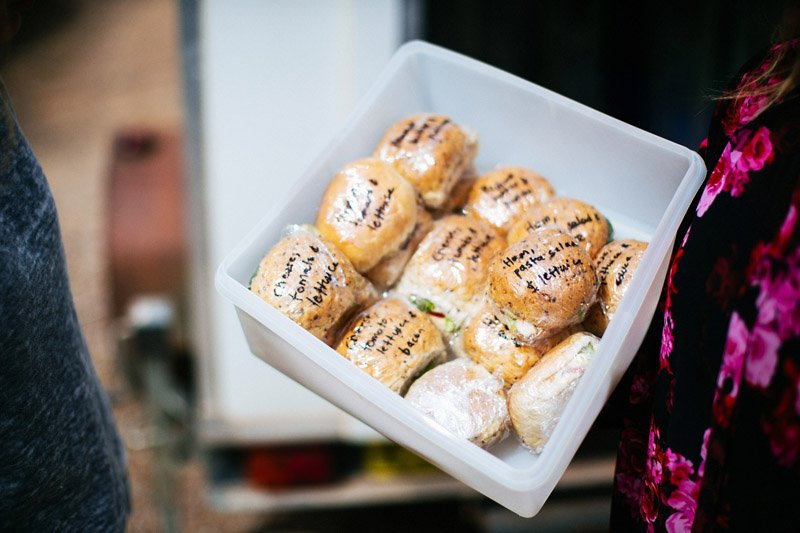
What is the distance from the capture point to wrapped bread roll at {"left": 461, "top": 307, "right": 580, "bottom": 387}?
3.37ft

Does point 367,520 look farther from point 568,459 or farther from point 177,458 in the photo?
point 568,459

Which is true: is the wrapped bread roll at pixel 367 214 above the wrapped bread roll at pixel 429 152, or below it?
below

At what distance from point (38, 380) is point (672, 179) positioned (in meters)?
0.92

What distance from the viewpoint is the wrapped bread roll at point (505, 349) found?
1026 mm

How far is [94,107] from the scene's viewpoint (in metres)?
3.73

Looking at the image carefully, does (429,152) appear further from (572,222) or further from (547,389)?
(547,389)

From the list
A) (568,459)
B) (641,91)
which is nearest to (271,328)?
(568,459)

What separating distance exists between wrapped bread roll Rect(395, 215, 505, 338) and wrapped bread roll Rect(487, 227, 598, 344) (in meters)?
0.07

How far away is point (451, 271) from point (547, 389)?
237 mm

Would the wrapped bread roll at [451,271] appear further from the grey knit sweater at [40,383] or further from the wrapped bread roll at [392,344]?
the grey knit sweater at [40,383]

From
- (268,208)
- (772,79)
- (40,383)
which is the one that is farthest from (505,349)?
(268,208)

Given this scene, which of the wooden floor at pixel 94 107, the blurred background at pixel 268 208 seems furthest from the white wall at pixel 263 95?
the wooden floor at pixel 94 107

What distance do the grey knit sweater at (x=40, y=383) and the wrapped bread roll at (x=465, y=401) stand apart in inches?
18.2

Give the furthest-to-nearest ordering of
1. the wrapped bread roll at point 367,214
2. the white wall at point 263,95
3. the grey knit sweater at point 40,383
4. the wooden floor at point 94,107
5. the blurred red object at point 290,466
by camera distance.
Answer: the wooden floor at point 94,107 < the blurred red object at point 290,466 < the white wall at point 263,95 < the wrapped bread roll at point 367,214 < the grey knit sweater at point 40,383
